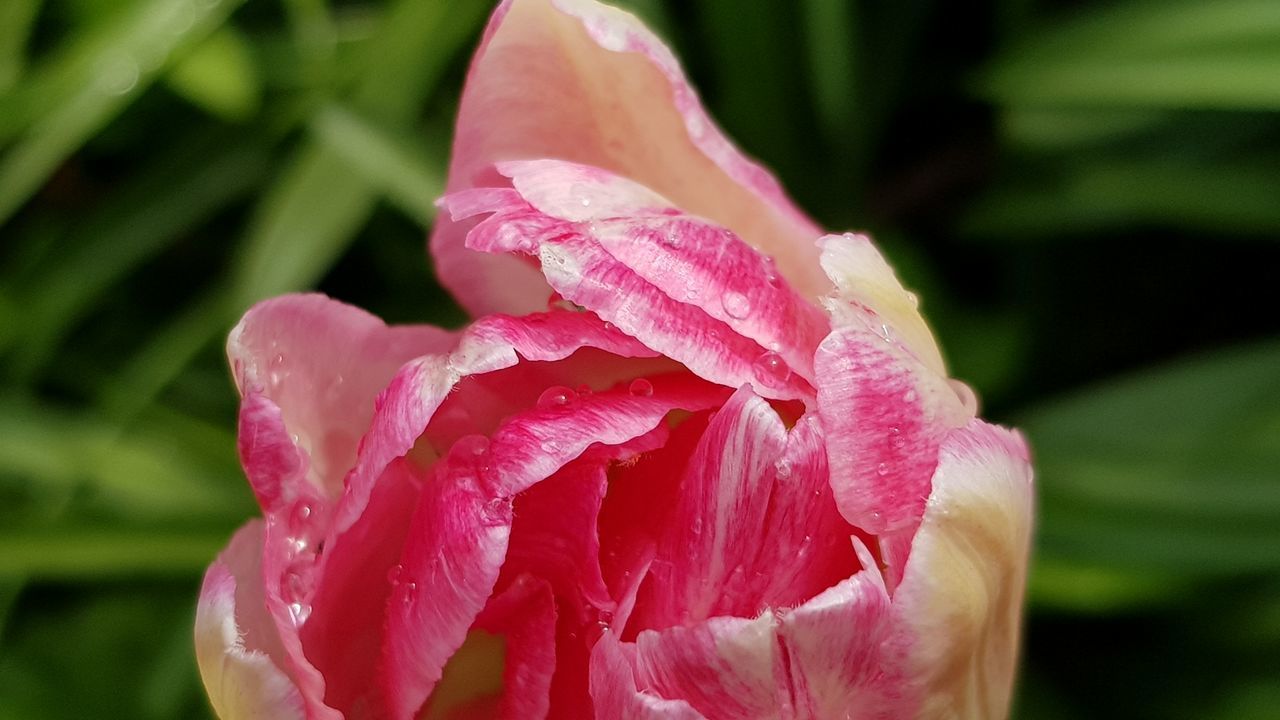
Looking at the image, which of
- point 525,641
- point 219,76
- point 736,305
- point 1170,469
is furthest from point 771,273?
point 219,76

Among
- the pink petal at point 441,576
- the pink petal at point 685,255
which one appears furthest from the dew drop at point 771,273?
the pink petal at point 441,576

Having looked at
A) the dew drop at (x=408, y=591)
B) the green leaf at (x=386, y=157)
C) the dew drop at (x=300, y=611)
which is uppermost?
the dew drop at (x=408, y=591)

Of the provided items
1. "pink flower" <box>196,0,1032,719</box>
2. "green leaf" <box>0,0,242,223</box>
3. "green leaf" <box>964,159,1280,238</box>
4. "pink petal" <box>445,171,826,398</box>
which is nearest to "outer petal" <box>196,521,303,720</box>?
"pink flower" <box>196,0,1032,719</box>

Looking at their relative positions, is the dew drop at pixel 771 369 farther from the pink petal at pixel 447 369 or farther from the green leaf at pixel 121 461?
the green leaf at pixel 121 461

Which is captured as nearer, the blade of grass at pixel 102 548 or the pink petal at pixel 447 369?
the pink petal at pixel 447 369

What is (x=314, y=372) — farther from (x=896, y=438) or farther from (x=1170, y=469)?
(x=1170, y=469)

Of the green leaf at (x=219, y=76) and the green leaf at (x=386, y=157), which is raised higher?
the green leaf at (x=219, y=76)

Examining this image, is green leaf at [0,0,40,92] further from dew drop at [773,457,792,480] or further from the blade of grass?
dew drop at [773,457,792,480]

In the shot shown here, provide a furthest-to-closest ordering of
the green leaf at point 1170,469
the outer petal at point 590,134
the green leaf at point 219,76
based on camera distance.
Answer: the green leaf at point 219,76 → the green leaf at point 1170,469 → the outer petal at point 590,134
